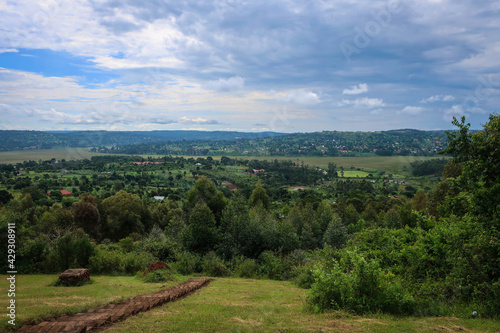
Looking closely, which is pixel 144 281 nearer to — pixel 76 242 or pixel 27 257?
pixel 76 242

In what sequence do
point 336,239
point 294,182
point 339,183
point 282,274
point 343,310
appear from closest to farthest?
point 343,310 → point 282,274 → point 336,239 → point 339,183 → point 294,182

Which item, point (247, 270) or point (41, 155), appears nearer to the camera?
point (247, 270)

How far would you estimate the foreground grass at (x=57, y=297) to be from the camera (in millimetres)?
9180

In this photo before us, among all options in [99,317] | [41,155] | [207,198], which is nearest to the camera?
[99,317]

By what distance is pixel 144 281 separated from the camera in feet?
58.7

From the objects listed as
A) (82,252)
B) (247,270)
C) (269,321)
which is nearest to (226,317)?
(269,321)

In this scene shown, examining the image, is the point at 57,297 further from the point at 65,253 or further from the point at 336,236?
the point at 336,236

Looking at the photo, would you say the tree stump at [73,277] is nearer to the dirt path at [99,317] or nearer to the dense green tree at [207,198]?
the dirt path at [99,317]

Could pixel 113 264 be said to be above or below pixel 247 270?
above

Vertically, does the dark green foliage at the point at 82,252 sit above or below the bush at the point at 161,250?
above

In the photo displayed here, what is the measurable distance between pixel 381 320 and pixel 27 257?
22589 mm

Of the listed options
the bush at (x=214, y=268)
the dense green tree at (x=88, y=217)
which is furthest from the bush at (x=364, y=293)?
the dense green tree at (x=88, y=217)

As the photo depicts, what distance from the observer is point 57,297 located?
11.8m

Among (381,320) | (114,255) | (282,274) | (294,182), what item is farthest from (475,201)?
(294,182)
